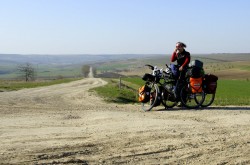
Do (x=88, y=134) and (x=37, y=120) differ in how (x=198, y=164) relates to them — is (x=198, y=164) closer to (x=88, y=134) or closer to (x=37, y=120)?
(x=88, y=134)

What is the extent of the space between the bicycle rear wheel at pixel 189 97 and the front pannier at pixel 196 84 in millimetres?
127

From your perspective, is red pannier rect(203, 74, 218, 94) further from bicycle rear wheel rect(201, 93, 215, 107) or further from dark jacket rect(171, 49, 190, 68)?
dark jacket rect(171, 49, 190, 68)

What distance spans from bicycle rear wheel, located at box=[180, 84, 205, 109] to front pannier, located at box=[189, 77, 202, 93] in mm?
127

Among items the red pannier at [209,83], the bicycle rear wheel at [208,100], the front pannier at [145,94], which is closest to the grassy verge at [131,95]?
the bicycle rear wheel at [208,100]

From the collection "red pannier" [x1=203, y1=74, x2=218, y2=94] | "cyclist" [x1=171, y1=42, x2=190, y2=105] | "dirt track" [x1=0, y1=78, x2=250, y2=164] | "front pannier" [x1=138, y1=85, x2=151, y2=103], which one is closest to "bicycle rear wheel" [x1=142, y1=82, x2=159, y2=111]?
"front pannier" [x1=138, y1=85, x2=151, y2=103]

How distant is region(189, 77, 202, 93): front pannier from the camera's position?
40.0 ft

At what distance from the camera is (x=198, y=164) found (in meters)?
5.80

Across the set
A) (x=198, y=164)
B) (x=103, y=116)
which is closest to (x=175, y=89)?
(x=103, y=116)

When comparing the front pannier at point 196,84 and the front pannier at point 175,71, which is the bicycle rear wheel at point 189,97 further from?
the front pannier at point 175,71

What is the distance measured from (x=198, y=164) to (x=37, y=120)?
178 inches

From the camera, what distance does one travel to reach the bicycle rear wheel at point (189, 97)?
12.3 meters

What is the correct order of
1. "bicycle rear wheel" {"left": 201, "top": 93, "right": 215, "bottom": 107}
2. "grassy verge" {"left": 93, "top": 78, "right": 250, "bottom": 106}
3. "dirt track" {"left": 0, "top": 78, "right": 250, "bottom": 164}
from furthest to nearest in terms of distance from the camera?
1. "grassy verge" {"left": 93, "top": 78, "right": 250, "bottom": 106}
2. "bicycle rear wheel" {"left": 201, "top": 93, "right": 215, "bottom": 107}
3. "dirt track" {"left": 0, "top": 78, "right": 250, "bottom": 164}

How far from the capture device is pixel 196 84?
12.2 metres

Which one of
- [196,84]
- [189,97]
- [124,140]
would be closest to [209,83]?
[196,84]
